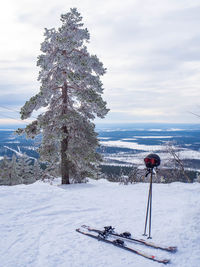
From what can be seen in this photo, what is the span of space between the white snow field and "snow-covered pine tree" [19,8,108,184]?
3.97 m

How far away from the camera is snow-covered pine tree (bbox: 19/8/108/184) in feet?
46.2

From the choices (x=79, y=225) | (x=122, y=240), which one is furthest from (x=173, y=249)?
(x=79, y=225)

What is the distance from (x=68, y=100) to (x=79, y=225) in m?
10.0

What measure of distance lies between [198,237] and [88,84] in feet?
37.3

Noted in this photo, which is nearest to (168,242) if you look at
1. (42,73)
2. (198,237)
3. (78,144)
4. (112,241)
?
(198,237)

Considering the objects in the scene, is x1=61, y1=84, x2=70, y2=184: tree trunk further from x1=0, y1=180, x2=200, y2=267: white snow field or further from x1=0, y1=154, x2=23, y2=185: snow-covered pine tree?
x1=0, y1=154, x2=23, y2=185: snow-covered pine tree

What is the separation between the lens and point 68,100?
602 inches

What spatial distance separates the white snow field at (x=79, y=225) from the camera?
487cm

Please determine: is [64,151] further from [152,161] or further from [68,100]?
[152,161]

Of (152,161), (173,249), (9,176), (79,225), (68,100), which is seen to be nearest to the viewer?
(173,249)

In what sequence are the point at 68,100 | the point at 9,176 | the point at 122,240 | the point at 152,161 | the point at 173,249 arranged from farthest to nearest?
the point at 9,176
the point at 68,100
the point at 152,161
the point at 122,240
the point at 173,249

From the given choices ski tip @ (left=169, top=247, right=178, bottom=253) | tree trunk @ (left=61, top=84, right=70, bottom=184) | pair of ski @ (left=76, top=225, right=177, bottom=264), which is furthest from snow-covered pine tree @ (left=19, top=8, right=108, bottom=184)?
ski tip @ (left=169, top=247, right=178, bottom=253)

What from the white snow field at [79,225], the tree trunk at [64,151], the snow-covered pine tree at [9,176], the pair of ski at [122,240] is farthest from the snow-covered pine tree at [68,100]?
the snow-covered pine tree at [9,176]

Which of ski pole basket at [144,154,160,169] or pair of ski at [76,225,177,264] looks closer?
pair of ski at [76,225,177,264]
